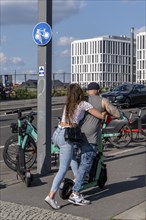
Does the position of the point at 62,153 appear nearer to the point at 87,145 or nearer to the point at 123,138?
the point at 87,145

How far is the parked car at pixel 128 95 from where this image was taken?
95.1 ft

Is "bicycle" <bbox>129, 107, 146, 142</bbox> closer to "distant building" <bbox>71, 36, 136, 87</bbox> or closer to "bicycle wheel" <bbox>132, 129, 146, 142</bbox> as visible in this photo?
"bicycle wheel" <bbox>132, 129, 146, 142</bbox>

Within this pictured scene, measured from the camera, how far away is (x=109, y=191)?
7.11 metres

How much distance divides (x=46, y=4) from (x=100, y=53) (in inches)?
3800

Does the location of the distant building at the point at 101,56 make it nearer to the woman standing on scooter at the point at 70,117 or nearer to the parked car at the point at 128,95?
the parked car at the point at 128,95

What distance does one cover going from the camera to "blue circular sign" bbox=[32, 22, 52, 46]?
8141 mm

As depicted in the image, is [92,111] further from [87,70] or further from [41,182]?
[87,70]

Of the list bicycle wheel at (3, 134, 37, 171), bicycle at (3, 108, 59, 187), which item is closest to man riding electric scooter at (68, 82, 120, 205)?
bicycle at (3, 108, 59, 187)

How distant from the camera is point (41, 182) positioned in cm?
789

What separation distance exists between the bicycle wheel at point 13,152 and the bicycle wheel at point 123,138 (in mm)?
3073

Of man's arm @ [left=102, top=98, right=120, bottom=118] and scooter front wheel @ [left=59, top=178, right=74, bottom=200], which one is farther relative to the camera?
scooter front wheel @ [left=59, top=178, right=74, bottom=200]

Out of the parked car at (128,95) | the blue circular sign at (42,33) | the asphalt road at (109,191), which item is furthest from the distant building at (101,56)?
the blue circular sign at (42,33)

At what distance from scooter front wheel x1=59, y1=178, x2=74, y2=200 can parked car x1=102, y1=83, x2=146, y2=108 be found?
2203cm

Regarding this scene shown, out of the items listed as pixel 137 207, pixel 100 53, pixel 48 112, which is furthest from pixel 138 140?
pixel 100 53
